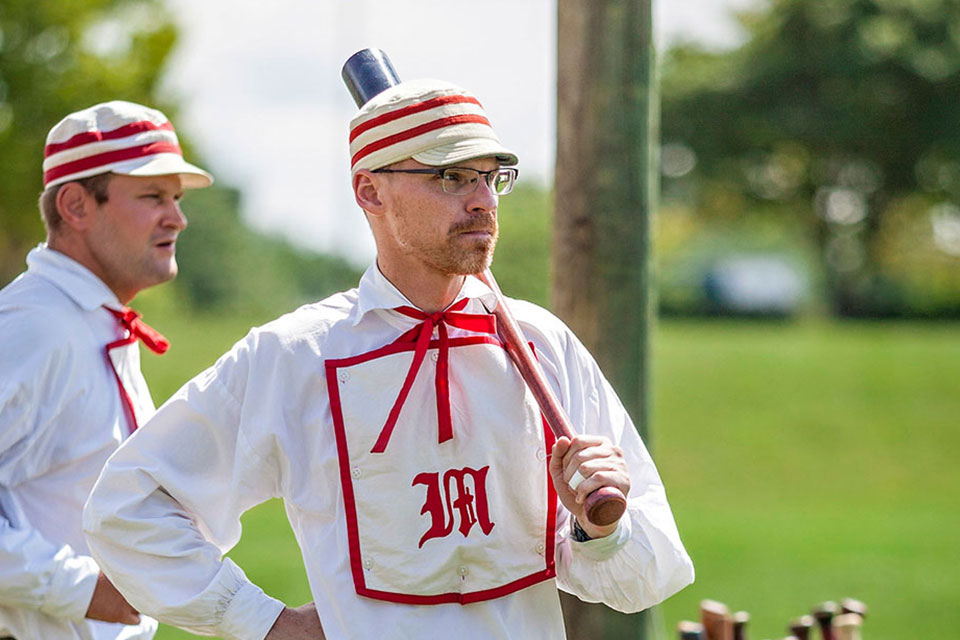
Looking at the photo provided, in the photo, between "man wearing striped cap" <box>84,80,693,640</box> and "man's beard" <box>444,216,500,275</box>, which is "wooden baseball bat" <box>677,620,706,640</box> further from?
"man's beard" <box>444,216,500,275</box>

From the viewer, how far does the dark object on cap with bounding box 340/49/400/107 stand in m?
2.96

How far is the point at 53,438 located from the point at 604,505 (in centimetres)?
164

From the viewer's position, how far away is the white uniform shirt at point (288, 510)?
8.39 feet

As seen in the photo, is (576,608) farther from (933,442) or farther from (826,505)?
(933,442)

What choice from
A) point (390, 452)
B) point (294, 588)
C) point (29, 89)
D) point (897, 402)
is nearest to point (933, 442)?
point (897, 402)

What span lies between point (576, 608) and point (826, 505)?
13752mm

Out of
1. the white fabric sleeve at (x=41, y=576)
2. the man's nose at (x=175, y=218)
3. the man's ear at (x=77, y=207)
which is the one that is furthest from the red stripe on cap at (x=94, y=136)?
the white fabric sleeve at (x=41, y=576)

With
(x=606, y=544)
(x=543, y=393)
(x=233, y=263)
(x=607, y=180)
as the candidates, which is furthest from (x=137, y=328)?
(x=233, y=263)

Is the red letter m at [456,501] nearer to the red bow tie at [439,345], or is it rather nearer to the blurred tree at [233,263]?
the red bow tie at [439,345]

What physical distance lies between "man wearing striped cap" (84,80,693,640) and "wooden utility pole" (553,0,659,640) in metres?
0.96

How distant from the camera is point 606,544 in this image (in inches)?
98.3

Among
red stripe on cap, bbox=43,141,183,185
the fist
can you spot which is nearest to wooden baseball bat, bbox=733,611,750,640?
the fist

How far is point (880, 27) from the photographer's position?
45.4 m

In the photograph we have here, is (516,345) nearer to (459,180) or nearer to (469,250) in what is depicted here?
(469,250)
